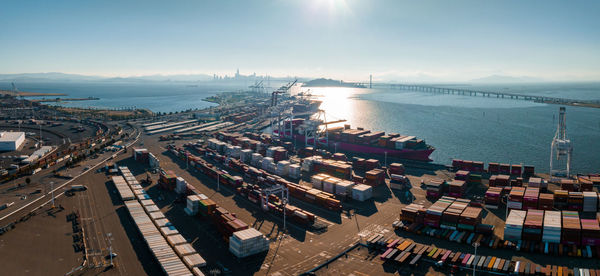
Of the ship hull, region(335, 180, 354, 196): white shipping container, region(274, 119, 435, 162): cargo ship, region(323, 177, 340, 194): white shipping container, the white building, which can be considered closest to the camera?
region(335, 180, 354, 196): white shipping container

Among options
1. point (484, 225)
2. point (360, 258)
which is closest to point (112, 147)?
point (360, 258)

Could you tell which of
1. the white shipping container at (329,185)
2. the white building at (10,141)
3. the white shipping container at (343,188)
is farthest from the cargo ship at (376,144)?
the white building at (10,141)

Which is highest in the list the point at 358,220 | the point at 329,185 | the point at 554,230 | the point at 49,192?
the point at 329,185

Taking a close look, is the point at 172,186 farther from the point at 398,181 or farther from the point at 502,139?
the point at 502,139

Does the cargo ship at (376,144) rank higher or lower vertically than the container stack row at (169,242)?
higher

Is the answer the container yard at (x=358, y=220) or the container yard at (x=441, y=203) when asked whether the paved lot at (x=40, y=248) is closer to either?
the container yard at (x=358, y=220)

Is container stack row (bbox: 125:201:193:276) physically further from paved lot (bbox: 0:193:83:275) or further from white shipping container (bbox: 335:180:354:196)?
white shipping container (bbox: 335:180:354:196)

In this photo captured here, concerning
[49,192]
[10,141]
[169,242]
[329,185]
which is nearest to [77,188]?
[49,192]

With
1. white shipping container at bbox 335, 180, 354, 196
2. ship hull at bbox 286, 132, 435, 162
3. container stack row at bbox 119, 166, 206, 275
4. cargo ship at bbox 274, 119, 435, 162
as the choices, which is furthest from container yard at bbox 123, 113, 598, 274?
cargo ship at bbox 274, 119, 435, 162

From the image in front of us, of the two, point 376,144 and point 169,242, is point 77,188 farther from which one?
point 376,144
